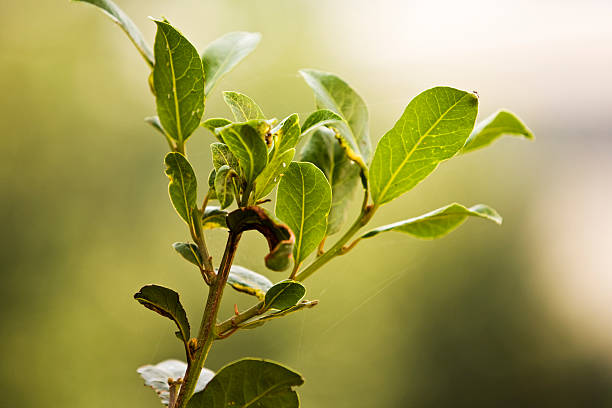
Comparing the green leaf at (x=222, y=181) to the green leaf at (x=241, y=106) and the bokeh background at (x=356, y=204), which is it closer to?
the green leaf at (x=241, y=106)

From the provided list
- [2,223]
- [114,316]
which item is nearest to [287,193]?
[114,316]

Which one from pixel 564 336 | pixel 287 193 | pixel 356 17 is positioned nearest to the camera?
pixel 287 193

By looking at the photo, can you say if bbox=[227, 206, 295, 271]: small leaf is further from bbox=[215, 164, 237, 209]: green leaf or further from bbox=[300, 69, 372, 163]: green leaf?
bbox=[300, 69, 372, 163]: green leaf

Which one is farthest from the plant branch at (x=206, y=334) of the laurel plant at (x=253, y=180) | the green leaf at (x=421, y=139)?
the green leaf at (x=421, y=139)

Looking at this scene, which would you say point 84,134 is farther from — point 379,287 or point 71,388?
point 379,287

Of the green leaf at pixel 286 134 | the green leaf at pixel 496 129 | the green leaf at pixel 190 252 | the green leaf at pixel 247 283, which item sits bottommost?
the green leaf at pixel 247 283

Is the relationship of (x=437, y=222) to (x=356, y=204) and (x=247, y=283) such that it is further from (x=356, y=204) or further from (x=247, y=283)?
(x=356, y=204)
